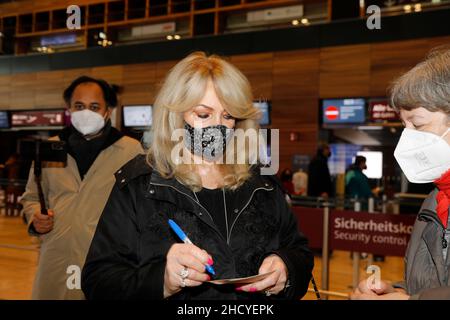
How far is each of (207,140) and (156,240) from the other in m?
0.35

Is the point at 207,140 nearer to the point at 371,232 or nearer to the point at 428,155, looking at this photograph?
the point at 428,155

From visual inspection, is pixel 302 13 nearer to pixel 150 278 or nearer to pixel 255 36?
pixel 255 36

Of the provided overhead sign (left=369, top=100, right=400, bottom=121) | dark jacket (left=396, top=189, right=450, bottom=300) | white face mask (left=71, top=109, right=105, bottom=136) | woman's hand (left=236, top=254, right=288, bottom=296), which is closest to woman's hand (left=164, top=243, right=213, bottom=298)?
woman's hand (left=236, top=254, right=288, bottom=296)

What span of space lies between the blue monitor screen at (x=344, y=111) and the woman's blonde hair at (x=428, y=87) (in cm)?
752

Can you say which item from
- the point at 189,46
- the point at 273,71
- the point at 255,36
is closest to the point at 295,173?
the point at 273,71

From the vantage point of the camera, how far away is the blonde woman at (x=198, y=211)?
4.72 ft

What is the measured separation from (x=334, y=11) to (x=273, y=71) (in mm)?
1659

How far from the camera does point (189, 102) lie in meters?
1.52

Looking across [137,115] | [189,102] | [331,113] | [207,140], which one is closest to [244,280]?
[207,140]

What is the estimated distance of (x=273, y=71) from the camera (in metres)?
9.81

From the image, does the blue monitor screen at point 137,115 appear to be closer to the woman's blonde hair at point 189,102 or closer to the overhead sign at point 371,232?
the overhead sign at point 371,232

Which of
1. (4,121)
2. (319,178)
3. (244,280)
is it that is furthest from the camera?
(4,121)

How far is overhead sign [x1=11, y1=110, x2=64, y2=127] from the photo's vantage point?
1202 centimetres

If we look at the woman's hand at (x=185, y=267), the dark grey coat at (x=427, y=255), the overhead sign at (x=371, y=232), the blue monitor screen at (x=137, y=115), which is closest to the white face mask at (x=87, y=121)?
the woman's hand at (x=185, y=267)
